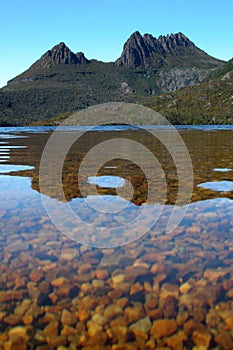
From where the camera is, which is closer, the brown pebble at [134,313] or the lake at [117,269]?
the lake at [117,269]

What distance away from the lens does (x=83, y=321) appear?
5086 millimetres

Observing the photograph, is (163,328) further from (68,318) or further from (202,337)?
(68,318)

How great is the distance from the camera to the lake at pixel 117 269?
482 centimetres

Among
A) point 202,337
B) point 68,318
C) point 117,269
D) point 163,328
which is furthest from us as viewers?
point 117,269

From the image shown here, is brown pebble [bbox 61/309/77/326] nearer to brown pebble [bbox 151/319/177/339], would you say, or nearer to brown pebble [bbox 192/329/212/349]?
brown pebble [bbox 151/319/177/339]

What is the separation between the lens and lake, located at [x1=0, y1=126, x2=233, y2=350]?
4.82 metres

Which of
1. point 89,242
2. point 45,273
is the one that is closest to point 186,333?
point 45,273

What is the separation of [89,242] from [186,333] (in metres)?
3.86

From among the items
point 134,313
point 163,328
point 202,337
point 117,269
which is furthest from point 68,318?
point 202,337

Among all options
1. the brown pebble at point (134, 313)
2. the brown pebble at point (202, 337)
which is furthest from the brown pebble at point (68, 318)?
the brown pebble at point (202, 337)

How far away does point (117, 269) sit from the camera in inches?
265

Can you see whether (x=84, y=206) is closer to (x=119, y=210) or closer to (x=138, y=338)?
(x=119, y=210)

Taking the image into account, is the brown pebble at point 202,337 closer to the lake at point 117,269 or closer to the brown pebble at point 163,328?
the lake at point 117,269

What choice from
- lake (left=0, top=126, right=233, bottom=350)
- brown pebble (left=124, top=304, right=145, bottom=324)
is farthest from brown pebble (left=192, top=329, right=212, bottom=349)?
brown pebble (left=124, top=304, right=145, bottom=324)
